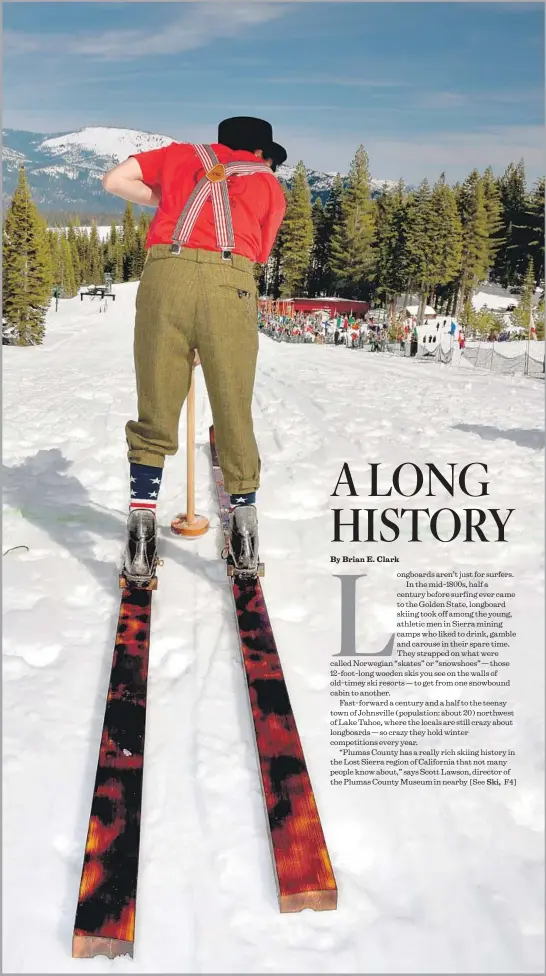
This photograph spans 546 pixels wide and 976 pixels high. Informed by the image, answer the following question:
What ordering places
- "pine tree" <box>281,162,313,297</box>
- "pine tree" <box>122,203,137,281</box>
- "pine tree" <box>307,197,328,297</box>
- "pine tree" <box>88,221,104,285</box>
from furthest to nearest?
"pine tree" <box>88,221,104,285</box>
"pine tree" <box>122,203,137,281</box>
"pine tree" <box>307,197,328,297</box>
"pine tree" <box>281,162,313,297</box>

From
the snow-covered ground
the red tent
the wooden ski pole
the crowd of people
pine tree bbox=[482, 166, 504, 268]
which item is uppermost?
pine tree bbox=[482, 166, 504, 268]

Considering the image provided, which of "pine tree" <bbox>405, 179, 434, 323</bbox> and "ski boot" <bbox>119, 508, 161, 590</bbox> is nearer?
"ski boot" <bbox>119, 508, 161, 590</bbox>

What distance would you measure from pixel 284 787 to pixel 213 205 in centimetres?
194

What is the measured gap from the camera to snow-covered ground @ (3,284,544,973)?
1310 millimetres

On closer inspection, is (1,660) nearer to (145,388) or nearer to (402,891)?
(145,388)

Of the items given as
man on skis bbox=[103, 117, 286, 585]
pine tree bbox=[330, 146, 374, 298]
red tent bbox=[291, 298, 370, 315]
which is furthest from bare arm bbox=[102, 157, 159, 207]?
pine tree bbox=[330, 146, 374, 298]

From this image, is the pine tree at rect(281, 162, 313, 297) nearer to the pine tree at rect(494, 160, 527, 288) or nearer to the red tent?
the red tent

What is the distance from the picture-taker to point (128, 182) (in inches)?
97.8

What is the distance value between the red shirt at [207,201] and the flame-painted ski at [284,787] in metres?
1.43

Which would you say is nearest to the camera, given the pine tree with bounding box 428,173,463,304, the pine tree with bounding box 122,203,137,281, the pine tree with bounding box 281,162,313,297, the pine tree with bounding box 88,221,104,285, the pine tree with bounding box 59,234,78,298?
the pine tree with bounding box 281,162,313,297

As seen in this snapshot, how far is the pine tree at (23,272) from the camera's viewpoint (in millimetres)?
23062

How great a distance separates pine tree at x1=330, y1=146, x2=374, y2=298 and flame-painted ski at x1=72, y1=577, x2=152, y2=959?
53.2m

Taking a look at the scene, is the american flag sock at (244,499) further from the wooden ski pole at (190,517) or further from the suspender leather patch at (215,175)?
the suspender leather patch at (215,175)

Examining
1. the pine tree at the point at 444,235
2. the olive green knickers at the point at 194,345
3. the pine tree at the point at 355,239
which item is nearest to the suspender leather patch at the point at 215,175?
the olive green knickers at the point at 194,345
